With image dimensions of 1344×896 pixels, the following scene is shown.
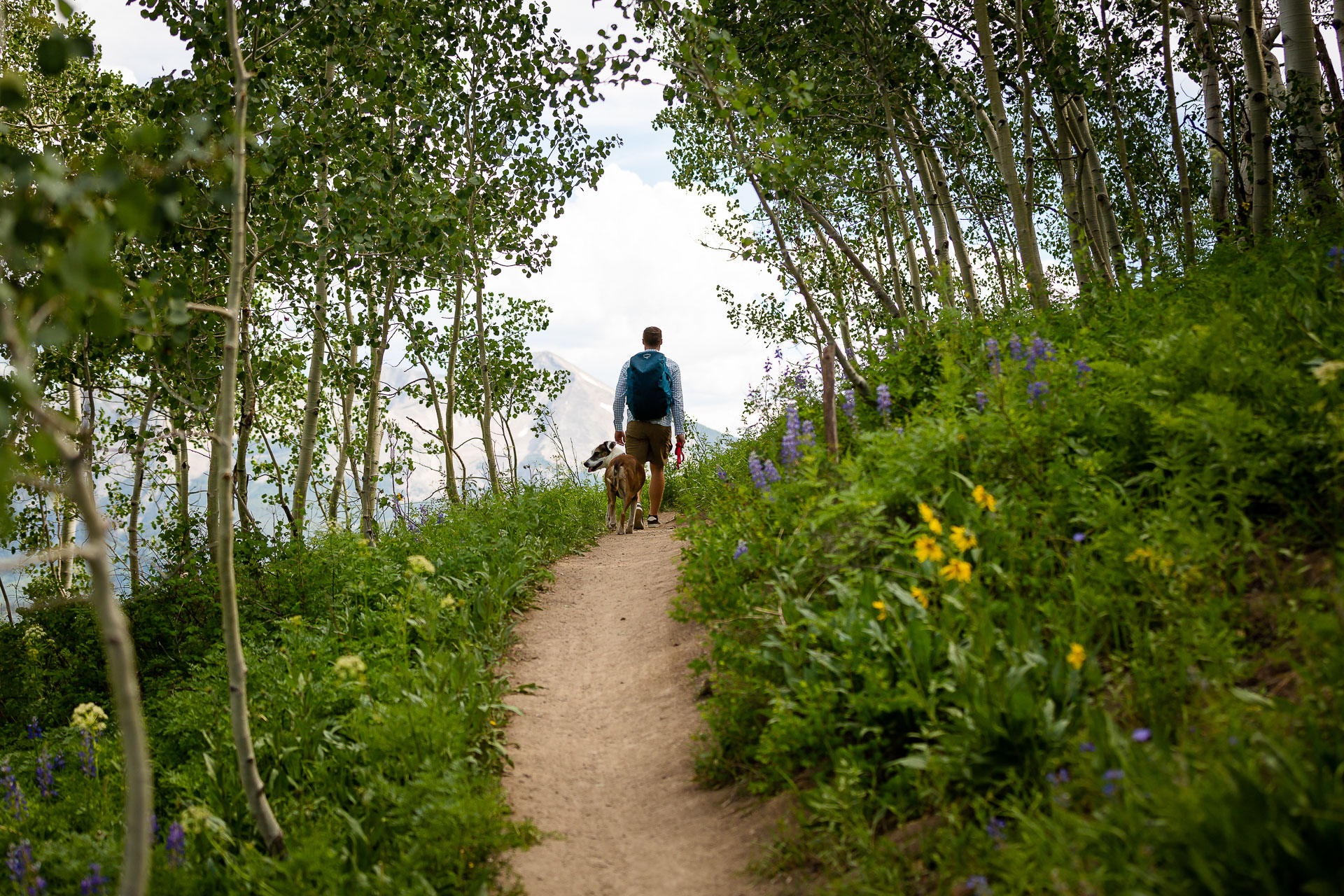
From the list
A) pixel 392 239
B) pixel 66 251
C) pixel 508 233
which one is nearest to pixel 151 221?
pixel 66 251

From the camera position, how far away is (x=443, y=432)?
1330 cm

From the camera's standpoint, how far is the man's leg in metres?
10.1

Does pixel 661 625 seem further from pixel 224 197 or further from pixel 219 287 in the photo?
pixel 219 287

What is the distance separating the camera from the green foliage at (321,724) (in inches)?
133

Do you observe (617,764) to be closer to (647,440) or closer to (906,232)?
(647,440)

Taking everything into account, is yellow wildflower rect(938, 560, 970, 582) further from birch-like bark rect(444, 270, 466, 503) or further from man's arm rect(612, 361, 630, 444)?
birch-like bark rect(444, 270, 466, 503)

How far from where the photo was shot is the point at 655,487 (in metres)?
10.5

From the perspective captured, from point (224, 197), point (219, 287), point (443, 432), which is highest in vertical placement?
point (219, 287)

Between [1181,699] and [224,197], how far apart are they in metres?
3.56

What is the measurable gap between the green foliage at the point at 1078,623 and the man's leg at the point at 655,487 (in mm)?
5058

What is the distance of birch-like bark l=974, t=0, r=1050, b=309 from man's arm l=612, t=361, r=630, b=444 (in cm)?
451

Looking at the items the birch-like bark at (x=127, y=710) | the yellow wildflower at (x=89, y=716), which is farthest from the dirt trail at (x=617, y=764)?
the yellow wildflower at (x=89, y=716)

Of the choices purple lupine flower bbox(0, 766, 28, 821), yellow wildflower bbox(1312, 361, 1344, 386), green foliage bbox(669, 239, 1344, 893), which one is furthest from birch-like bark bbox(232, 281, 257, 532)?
yellow wildflower bbox(1312, 361, 1344, 386)

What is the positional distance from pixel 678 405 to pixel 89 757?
21.7 feet
